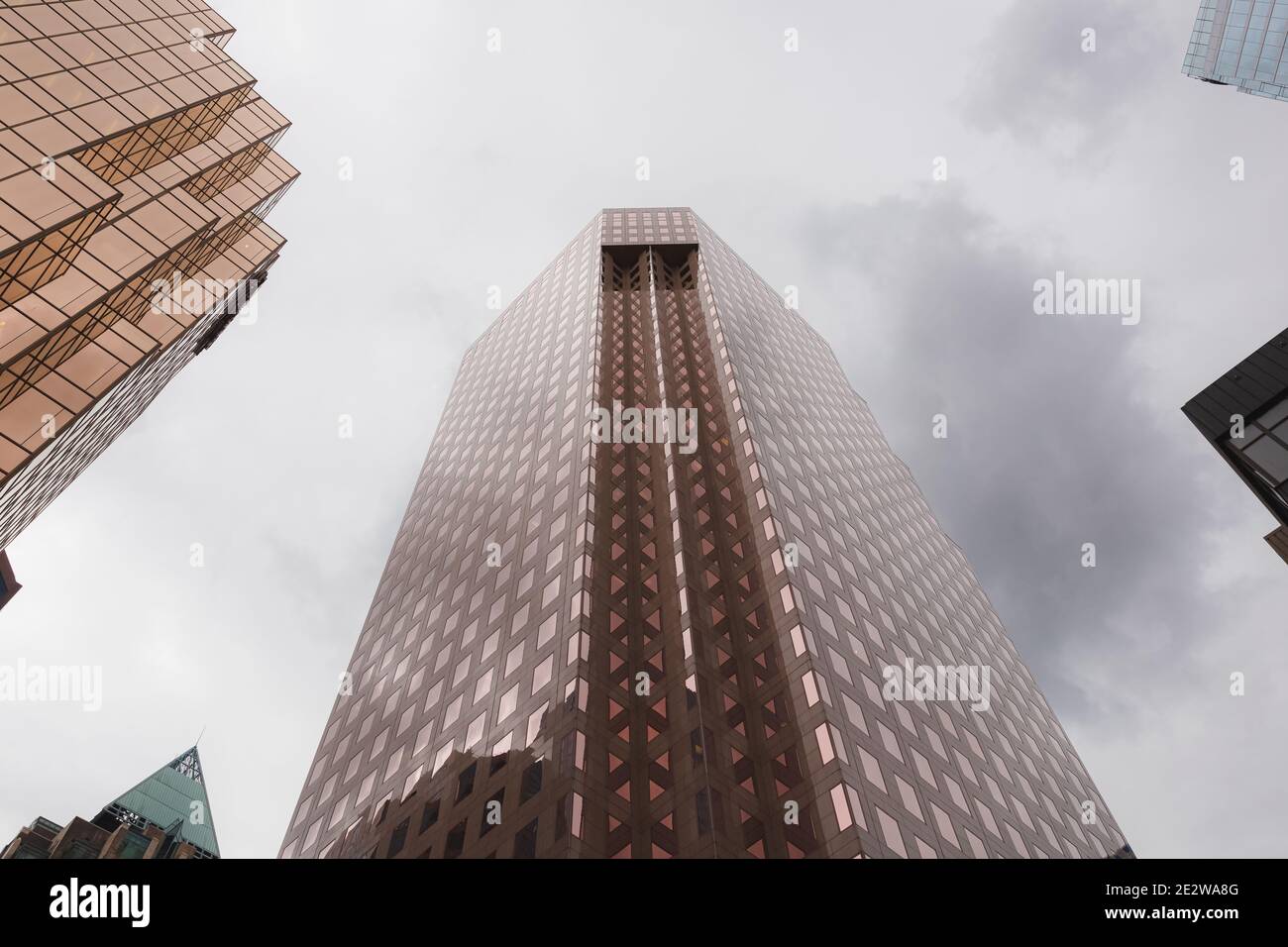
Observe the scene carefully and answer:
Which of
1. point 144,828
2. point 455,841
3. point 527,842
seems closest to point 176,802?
point 144,828

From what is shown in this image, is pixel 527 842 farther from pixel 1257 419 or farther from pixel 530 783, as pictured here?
pixel 1257 419

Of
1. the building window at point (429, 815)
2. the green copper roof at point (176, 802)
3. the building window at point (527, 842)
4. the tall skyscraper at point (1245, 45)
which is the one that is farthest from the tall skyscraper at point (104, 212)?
the green copper roof at point (176, 802)

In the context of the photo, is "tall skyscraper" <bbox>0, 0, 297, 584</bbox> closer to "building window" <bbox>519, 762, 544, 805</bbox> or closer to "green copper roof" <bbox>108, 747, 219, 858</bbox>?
"building window" <bbox>519, 762, 544, 805</bbox>

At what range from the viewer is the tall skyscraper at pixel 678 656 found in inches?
1339

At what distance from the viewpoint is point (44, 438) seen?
79.2 ft

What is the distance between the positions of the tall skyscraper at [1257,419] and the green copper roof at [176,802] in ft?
381

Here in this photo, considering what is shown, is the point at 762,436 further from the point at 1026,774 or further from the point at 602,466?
the point at 1026,774

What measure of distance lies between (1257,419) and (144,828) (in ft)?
375

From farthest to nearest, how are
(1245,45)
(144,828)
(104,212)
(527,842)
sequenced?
(144,828), (1245,45), (527,842), (104,212)

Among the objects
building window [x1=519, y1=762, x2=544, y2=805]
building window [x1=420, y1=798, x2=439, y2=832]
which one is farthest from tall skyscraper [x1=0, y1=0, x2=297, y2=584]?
building window [x1=420, y1=798, x2=439, y2=832]

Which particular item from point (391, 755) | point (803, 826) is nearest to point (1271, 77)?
point (803, 826)

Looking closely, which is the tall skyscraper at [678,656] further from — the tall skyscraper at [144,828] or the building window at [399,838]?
the tall skyscraper at [144,828]

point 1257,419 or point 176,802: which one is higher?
point 1257,419

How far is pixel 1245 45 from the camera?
2477 inches
